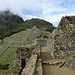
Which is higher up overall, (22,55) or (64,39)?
(64,39)

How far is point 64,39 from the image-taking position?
729 cm

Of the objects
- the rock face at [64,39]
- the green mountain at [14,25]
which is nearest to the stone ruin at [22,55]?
the rock face at [64,39]

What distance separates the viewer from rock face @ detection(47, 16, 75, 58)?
6965 mm

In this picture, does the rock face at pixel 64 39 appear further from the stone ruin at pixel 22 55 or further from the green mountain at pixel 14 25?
the green mountain at pixel 14 25

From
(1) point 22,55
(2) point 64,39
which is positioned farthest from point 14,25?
(2) point 64,39

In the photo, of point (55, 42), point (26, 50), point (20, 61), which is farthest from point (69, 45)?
point (20, 61)

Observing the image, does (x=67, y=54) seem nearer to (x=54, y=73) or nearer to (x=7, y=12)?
(x=54, y=73)

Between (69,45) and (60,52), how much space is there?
88 cm

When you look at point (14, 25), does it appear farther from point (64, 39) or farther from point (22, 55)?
point (64, 39)

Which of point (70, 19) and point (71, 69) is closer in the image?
point (71, 69)

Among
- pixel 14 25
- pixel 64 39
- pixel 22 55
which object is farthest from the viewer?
pixel 14 25

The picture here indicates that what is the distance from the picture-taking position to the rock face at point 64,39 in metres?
6.96

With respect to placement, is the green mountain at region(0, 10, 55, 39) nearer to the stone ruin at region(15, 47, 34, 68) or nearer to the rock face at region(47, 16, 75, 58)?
the stone ruin at region(15, 47, 34, 68)

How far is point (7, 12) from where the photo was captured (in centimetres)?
12825
